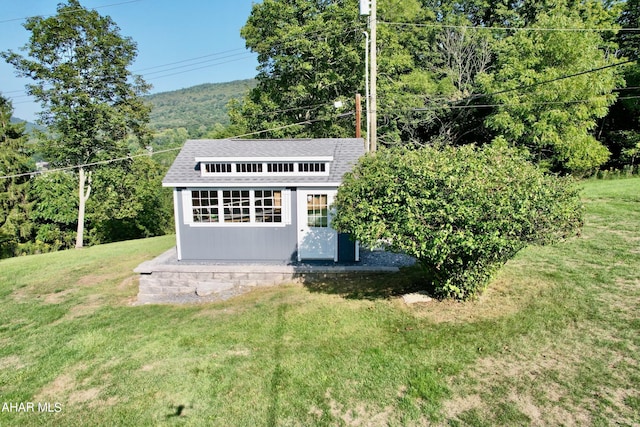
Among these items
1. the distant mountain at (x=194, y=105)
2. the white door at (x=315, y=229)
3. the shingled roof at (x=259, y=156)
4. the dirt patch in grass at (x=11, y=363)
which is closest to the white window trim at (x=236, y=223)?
the shingled roof at (x=259, y=156)

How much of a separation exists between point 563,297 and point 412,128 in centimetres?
1903

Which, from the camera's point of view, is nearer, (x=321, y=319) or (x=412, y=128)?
(x=321, y=319)

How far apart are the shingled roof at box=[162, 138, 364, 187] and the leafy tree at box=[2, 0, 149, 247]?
33.3 feet

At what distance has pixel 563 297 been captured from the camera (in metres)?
7.29

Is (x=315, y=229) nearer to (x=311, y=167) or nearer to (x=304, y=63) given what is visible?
(x=311, y=167)

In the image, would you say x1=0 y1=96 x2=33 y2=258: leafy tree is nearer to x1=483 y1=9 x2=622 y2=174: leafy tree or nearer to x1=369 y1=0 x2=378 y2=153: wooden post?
x1=369 y1=0 x2=378 y2=153: wooden post

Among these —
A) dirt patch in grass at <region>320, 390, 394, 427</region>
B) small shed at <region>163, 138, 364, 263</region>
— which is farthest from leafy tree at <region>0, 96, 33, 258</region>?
dirt patch in grass at <region>320, 390, 394, 427</region>

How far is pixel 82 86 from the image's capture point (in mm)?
18797

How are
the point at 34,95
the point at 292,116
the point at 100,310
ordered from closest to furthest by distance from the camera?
the point at 100,310 → the point at 34,95 → the point at 292,116

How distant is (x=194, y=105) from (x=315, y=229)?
120 m

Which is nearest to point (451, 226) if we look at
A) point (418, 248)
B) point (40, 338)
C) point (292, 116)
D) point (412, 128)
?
point (418, 248)

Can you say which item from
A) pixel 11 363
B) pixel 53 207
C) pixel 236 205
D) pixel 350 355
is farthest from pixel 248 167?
pixel 53 207

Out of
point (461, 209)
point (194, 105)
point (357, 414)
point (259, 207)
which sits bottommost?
point (357, 414)

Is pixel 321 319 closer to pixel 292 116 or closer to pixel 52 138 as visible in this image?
pixel 292 116
